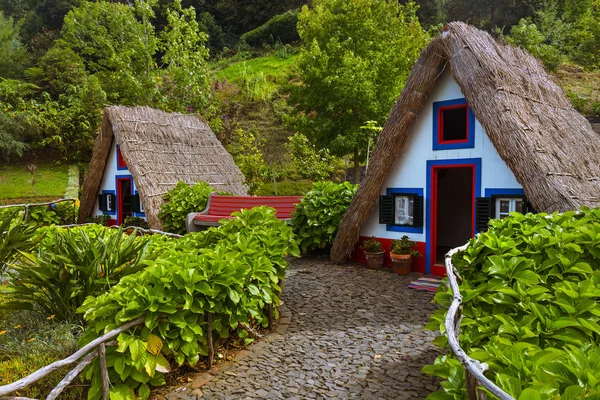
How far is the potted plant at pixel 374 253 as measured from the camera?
28.3 ft

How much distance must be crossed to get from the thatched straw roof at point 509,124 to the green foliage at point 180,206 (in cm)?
A: 478

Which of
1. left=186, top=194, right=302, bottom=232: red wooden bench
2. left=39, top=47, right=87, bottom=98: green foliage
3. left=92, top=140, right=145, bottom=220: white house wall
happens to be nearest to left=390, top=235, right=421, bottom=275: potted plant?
left=186, top=194, right=302, bottom=232: red wooden bench

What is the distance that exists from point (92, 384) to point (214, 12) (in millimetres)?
44127

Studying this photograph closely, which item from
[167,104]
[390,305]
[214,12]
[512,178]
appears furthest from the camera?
[214,12]

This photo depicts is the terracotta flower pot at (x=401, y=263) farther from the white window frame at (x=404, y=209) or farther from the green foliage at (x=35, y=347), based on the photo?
the green foliage at (x=35, y=347)

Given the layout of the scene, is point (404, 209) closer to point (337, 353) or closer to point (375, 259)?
point (375, 259)

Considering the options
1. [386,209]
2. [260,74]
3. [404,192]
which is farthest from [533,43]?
[386,209]

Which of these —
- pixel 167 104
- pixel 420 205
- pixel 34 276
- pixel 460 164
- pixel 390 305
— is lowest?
pixel 390 305

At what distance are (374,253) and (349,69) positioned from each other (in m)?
8.63

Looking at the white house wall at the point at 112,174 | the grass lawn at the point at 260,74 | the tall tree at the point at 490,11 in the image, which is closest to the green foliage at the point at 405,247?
the white house wall at the point at 112,174

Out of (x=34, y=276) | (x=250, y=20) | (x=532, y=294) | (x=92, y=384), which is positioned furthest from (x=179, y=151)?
(x=250, y=20)

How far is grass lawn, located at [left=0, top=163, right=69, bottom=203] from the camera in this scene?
19812mm

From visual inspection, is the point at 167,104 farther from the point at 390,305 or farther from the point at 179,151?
the point at 390,305

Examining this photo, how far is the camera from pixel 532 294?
9.59 ft
